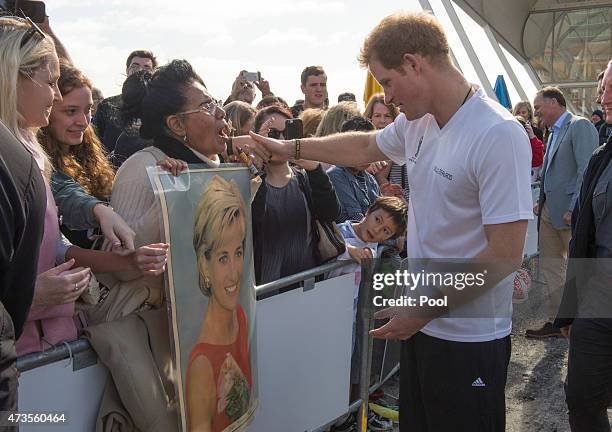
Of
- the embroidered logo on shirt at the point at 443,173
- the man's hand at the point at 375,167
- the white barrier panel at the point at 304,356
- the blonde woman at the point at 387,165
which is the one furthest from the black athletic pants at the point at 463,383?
the blonde woman at the point at 387,165

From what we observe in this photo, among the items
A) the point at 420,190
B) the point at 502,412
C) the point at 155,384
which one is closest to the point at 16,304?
the point at 155,384

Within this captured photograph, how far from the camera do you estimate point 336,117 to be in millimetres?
4738

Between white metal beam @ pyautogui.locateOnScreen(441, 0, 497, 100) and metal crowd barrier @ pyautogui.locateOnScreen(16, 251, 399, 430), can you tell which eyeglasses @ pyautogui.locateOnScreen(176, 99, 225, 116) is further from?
white metal beam @ pyautogui.locateOnScreen(441, 0, 497, 100)

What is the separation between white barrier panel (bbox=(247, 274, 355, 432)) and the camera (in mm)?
3150

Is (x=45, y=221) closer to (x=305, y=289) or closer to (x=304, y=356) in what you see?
(x=305, y=289)

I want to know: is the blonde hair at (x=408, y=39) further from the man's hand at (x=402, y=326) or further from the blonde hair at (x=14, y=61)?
the blonde hair at (x=14, y=61)

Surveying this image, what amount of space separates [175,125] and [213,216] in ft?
1.60

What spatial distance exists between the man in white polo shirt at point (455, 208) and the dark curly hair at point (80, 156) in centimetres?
123

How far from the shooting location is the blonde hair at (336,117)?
4.69 meters

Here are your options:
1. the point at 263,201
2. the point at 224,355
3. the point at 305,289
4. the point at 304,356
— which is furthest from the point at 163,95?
the point at 304,356

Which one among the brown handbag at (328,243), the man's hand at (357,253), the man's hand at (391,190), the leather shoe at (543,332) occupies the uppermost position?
the man's hand at (391,190)

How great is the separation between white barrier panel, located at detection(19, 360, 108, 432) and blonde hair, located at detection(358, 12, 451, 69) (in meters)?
1.54

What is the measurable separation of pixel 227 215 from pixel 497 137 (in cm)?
105

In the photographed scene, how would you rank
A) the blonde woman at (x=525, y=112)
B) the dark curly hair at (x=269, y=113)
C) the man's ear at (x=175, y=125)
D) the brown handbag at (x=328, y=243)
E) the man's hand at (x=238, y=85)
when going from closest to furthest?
the man's ear at (x=175, y=125)
the brown handbag at (x=328, y=243)
the dark curly hair at (x=269, y=113)
the man's hand at (x=238, y=85)
the blonde woman at (x=525, y=112)
